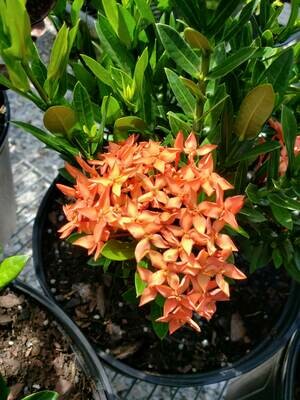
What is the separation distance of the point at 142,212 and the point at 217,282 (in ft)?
0.41

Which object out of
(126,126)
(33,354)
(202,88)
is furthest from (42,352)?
(202,88)

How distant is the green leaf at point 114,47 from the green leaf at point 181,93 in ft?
0.32

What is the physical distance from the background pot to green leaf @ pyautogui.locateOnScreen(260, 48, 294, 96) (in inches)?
24.4

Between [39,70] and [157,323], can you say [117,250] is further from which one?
[39,70]

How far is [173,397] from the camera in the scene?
4.29 ft

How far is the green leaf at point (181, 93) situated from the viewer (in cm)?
80

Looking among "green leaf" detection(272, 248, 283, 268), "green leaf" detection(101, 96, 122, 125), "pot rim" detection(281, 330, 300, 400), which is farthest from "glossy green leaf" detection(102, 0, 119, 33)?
"pot rim" detection(281, 330, 300, 400)

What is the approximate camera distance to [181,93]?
808mm

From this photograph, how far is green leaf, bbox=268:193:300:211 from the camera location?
79 cm

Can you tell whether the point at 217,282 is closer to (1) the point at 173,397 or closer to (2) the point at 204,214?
(2) the point at 204,214

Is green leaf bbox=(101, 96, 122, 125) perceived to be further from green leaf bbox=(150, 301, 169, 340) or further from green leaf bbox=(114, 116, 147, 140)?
green leaf bbox=(150, 301, 169, 340)

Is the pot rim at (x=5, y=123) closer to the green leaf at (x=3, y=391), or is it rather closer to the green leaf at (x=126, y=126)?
the green leaf at (x=126, y=126)

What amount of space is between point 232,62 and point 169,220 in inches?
8.0

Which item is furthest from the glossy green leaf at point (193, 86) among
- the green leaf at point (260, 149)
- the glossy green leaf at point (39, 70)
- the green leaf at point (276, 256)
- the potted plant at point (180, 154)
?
the green leaf at point (276, 256)
